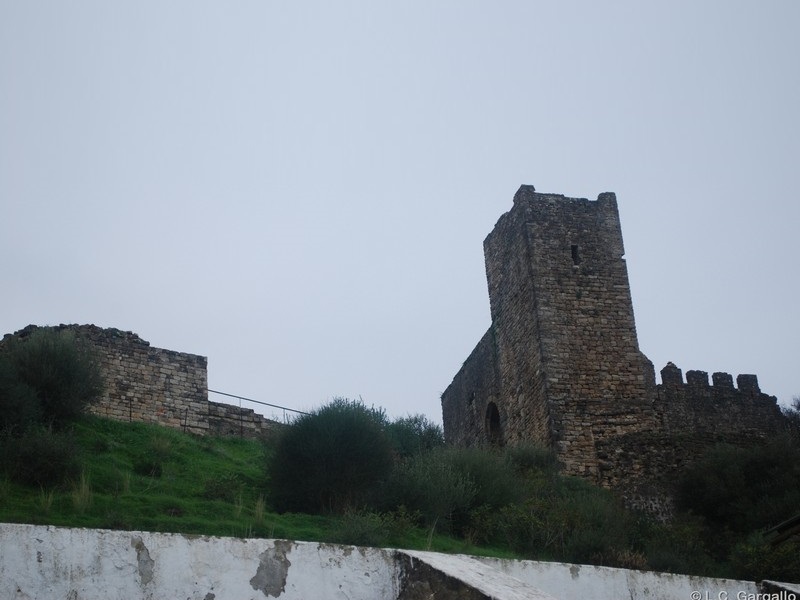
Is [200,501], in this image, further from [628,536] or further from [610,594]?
[628,536]

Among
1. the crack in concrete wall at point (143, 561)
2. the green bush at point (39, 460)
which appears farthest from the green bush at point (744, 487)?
the crack in concrete wall at point (143, 561)

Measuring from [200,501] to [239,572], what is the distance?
4.07m

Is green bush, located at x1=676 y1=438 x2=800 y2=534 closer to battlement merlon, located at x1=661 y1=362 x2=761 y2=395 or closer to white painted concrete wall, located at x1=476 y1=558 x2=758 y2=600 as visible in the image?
white painted concrete wall, located at x1=476 y1=558 x2=758 y2=600

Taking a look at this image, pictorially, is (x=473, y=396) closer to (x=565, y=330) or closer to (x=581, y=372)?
(x=565, y=330)

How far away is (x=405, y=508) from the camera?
1450 cm

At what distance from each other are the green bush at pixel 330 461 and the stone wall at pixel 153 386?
4.26 meters

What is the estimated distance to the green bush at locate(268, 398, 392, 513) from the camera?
14914 millimetres

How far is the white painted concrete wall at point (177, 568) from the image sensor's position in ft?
28.1

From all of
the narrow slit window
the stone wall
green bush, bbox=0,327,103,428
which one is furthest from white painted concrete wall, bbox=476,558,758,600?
the narrow slit window

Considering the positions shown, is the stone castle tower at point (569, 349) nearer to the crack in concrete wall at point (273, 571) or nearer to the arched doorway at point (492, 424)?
the arched doorway at point (492, 424)

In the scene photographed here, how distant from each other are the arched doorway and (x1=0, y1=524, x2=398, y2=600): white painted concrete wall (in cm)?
1510

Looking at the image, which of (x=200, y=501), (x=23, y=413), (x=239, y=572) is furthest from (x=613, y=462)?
(x=239, y=572)

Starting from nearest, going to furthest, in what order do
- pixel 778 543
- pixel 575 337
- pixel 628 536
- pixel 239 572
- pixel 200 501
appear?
pixel 239 572, pixel 200 501, pixel 778 543, pixel 628 536, pixel 575 337

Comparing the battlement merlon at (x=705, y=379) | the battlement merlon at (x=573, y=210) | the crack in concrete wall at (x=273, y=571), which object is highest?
the battlement merlon at (x=573, y=210)
